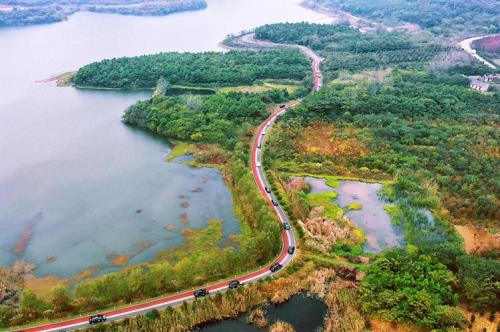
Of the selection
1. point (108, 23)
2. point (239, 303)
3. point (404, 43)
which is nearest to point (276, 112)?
point (239, 303)

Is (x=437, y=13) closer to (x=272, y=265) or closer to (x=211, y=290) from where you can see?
(x=272, y=265)

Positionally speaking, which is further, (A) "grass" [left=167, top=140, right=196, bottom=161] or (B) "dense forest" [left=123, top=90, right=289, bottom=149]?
(B) "dense forest" [left=123, top=90, right=289, bottom=149]

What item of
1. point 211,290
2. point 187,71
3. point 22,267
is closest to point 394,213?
point 211,290

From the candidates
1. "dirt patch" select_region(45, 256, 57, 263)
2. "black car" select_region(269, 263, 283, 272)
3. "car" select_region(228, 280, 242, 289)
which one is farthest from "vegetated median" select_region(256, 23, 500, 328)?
"dirt patch" select_region(45, 256, 57, 263)

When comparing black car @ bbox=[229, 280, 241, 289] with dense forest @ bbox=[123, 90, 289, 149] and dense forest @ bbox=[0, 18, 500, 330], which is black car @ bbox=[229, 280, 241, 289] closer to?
dense forest @ bbox=[0, 18, 500, 330]

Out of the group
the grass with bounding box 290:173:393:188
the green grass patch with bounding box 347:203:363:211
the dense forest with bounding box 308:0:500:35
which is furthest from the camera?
the dense forest with bounding box 308:0:500:35

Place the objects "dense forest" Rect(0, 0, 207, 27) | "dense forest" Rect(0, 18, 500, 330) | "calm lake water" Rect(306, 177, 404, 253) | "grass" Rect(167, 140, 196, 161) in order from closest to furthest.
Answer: "dense forest" Rect(0, 18, 500, 330) < "calm lake water" Rect(306, 177, 404, 253) < "grass" Rect(167, 140, 196, 161) < "dense forest" Rect(0, 0, 207, 27)
